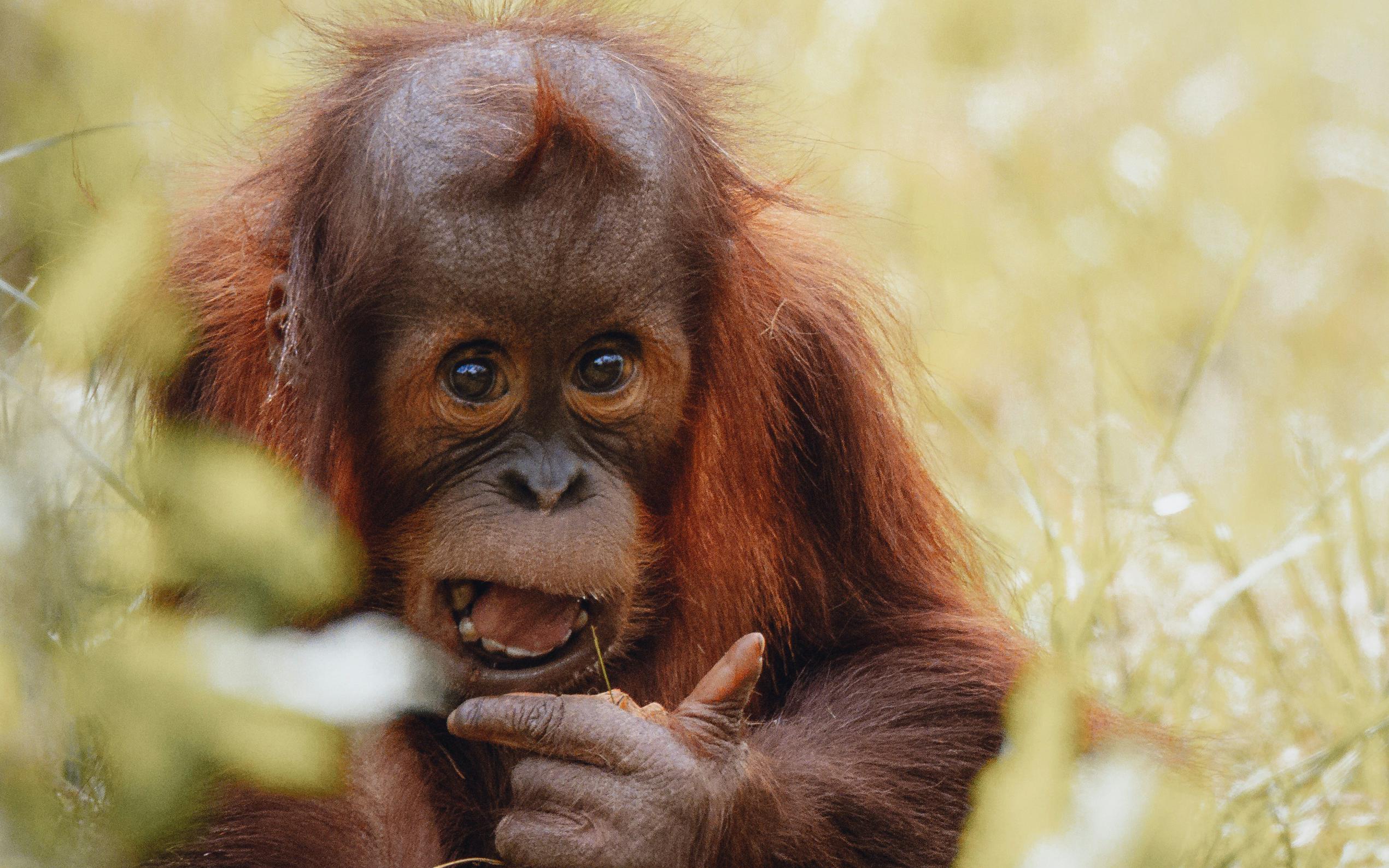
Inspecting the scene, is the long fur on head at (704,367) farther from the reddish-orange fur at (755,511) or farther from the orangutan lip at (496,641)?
the orangutan lip at (496,641)

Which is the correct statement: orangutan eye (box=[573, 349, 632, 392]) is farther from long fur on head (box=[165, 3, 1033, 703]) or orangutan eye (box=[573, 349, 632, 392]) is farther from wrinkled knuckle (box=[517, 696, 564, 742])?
wrinkled knuckle (box=[517, 696, 564, 742])

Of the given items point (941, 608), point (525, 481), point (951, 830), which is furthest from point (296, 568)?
point (941, 608)

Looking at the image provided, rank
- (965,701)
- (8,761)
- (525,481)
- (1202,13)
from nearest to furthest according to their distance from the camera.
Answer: (8,761)
(525,481)
(965,701)
(1202,13)

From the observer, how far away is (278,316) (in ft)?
8.56

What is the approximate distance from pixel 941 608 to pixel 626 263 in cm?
99

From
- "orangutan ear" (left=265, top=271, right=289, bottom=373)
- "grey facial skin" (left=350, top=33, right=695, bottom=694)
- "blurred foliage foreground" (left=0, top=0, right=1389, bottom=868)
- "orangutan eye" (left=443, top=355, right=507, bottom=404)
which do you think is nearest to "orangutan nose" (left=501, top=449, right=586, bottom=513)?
"grey facial skin" (left=350, top=33, right=695, bottom=694)

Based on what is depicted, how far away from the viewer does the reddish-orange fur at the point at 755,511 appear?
253 centimetres

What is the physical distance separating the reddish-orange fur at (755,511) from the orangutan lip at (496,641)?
0.26 meters

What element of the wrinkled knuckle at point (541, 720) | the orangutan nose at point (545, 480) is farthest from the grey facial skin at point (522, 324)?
the wrinkled knuckle at point (541, 720)

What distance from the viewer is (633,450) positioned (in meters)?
2.55

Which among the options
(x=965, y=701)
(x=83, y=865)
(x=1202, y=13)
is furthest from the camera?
(x=1202, y=13)

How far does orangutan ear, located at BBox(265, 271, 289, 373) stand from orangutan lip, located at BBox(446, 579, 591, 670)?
1.64 ft

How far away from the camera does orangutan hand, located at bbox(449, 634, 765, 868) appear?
6.95 ft

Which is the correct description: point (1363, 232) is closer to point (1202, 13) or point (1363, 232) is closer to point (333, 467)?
point (1202, 13)
